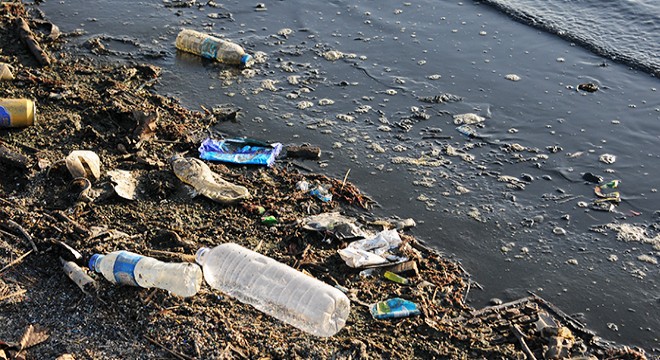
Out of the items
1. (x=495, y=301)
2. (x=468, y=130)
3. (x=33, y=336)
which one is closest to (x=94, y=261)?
(x=33, y=336)

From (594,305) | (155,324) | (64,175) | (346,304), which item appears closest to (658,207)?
(594,305)

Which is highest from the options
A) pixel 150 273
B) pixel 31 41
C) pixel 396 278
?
pixel 31 41

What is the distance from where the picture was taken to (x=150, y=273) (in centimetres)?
406

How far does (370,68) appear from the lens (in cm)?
783

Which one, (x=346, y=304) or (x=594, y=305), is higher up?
(x=346, y=304)

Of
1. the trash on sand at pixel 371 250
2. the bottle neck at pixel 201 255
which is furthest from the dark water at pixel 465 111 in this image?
the bottle neck at pixel 201 255

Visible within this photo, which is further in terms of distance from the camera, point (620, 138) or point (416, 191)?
point (620, 138)

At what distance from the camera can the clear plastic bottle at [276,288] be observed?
4086 millimetres

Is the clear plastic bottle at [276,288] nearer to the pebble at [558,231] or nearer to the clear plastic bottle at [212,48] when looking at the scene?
the pebble at [558,231]

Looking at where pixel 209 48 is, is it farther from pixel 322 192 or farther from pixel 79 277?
pixel 79 277

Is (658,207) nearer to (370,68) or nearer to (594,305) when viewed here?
(594,305)

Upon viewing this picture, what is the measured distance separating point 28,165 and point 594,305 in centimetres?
424

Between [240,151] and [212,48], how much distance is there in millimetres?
2155

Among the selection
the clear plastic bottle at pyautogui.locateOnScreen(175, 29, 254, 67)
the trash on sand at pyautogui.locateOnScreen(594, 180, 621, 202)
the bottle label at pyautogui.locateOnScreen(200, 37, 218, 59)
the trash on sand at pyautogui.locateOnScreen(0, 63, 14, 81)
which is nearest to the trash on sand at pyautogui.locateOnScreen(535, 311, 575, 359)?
the trash on sand at pyautogui.locateOnScreen(594, 180, 621, 202)
